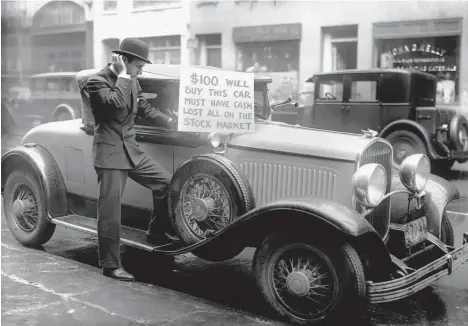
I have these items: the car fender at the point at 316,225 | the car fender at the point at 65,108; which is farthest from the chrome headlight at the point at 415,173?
the car fender at the point at 65,108

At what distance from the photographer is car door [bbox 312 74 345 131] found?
880 centimetres

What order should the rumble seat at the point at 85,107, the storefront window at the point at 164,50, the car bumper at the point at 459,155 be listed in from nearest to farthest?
the rumble seat at the point at 85,107 < the storefront window at the point at 164,50 < the car bumper at the point at 459,155

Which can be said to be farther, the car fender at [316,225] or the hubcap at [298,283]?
the hubcap at [298,283]

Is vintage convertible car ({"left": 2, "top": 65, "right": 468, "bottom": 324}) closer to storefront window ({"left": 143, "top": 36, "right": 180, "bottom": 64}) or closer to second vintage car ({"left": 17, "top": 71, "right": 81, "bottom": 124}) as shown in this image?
second vintage car ({"left": 17, "top": 71, "right": 81, "bottom": 124})

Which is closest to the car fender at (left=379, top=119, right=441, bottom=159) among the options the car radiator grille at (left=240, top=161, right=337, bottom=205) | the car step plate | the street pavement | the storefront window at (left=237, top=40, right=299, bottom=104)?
the storefront window at (left=237, top=40, right=299, bottom=104)

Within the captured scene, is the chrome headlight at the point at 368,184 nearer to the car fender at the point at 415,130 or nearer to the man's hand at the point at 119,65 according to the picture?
the man's hand at the point at 119,65

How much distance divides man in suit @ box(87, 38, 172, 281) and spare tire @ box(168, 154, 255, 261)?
190 millimetres

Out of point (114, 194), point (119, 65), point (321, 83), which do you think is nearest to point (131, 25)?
point (119, 65)

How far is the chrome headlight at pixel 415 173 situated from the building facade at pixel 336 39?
10.2 ft

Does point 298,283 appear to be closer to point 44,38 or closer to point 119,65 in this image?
point 119,65

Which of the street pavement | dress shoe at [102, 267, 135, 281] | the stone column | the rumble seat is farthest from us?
the stone column

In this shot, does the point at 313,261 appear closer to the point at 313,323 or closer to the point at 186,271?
the point at 313,323

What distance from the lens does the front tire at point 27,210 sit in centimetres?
399

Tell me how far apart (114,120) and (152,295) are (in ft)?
3.26
